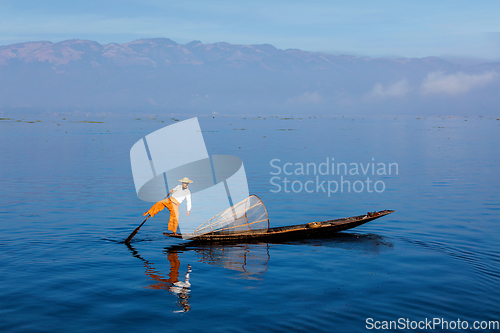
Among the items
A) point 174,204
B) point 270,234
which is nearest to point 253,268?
point 270,234

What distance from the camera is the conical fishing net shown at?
67.6 ft

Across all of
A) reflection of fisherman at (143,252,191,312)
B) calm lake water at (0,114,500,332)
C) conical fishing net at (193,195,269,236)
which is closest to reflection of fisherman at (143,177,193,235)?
calm lake water at (0,114,500,332)

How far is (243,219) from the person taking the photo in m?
20.9

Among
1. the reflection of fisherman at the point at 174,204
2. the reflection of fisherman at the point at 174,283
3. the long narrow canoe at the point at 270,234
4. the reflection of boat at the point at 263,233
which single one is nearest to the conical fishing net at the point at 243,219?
the reflection of boat at the point at 263,233

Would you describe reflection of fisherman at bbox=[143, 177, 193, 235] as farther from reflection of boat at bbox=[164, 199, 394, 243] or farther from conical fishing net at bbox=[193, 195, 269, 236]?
conical fishing net at bbox=[193, 195, 269, 236]

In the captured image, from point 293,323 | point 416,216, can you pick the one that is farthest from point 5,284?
point 416,216

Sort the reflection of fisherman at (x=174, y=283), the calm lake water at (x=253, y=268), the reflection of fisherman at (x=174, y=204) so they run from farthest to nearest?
the reflection of fisherman at (x=174, y=204) < the reflection of fisherman at (x=174, y=283) < the calm lake water at (x=253, y=268)

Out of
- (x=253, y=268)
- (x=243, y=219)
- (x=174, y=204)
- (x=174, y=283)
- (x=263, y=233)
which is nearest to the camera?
(x=174, y=283)

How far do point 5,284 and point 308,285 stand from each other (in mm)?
9936

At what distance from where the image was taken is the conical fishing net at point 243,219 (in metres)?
20.6

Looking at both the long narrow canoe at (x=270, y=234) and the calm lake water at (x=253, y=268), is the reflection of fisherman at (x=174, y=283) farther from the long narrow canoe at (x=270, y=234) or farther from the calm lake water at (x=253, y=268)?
the long narrow canoe at (x=270, y=234)

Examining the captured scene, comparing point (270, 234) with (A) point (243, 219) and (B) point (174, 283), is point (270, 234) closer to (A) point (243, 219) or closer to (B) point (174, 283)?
(A) point (243, 219)

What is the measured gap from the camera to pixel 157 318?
40.9 ft

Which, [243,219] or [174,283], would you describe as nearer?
[174,283]
